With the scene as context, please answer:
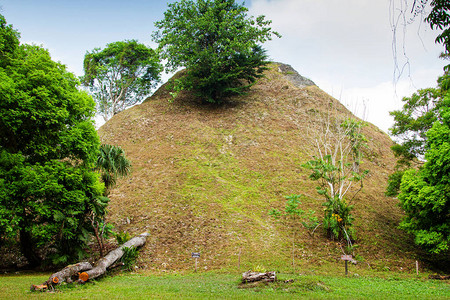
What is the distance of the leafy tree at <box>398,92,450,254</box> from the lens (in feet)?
45.9

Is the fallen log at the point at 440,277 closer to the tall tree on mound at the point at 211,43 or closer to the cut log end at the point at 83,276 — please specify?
the cut log end at the point at 83,276

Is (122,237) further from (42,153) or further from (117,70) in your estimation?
(117,70)

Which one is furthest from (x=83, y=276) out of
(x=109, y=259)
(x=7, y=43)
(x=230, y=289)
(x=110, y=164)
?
(x=7, y=43)

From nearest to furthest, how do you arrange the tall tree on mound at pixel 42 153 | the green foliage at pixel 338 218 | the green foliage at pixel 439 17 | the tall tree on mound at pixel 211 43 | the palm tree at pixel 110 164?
1. the green foliage at pixel 439 17
2. the tall tree on mound at pixel 42 153
3. the palm tree at pixel 110 164
4. the green foliage at pixel 338 218
5. the tall tree on mound at pixel 211 43

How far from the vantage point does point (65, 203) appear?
13.4m

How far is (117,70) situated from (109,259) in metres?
30.4

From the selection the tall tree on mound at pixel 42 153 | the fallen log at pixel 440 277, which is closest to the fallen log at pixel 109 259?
the tall tree on mound at pixel 42 153

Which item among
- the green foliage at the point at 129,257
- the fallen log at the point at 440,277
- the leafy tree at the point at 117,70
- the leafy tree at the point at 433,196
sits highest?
the leafy tree at the point at 117,70

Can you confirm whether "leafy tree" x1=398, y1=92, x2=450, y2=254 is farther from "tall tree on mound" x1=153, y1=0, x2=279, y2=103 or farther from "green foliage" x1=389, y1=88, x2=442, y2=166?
"tall tree on mound" x1=153, y1=0, x2=279, y2=103

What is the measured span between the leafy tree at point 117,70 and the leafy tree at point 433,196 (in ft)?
104

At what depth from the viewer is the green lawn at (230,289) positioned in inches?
346

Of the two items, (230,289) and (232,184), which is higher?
(232,184)

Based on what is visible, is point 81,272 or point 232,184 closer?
point 81,272

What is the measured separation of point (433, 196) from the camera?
46.2 feet
